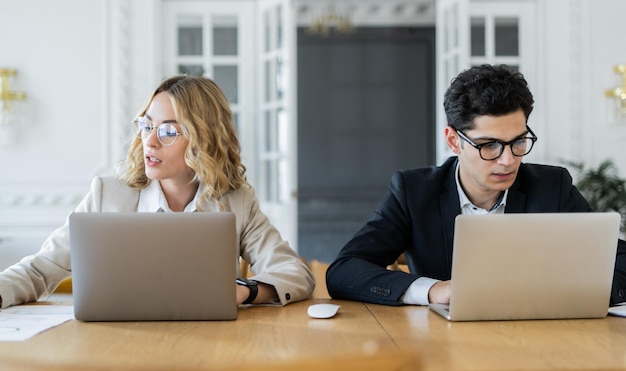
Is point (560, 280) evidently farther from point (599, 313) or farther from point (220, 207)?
point (220, 207)

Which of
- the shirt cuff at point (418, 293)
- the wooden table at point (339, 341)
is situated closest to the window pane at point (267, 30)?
the shirt cuff at point (418, 293)

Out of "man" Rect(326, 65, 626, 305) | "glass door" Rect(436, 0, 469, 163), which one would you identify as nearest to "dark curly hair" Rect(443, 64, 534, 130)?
"man" Rect(326, 65, 626, 305)

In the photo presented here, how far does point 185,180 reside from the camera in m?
2.24

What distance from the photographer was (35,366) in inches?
22.8

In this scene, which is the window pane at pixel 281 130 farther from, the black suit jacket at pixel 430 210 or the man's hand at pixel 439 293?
the man's hand at pixel 439 293

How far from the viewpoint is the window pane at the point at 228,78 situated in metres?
5.61

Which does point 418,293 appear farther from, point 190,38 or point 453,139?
point 190,38

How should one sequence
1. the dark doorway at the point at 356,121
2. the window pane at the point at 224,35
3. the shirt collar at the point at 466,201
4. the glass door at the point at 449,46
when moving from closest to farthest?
the shirt collar at the point at 466,201, the glass door at the point at 449,46, the window pane at the point at 224,35, the dark doorway at the point at 356,121

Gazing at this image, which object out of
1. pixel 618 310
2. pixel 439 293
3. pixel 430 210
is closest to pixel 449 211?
pixel 430 210

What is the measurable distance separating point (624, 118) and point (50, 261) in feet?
15.4

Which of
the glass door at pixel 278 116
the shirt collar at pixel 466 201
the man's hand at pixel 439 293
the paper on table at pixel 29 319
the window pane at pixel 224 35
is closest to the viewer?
the paper on table at pixel 29 319

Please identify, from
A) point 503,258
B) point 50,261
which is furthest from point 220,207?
point 503,258

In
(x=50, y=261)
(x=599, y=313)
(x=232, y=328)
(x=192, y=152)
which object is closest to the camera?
(x=232, y=328)

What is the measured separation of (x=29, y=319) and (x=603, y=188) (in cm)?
452
